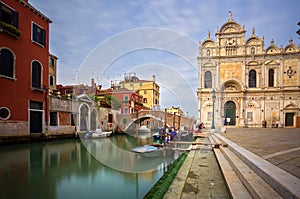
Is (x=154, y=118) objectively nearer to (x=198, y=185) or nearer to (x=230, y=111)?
(x=230, y=111)

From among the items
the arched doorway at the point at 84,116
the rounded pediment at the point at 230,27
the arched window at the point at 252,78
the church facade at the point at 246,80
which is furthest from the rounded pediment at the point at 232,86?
the arched doorway at the point at 84,116

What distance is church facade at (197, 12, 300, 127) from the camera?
62.8 feet

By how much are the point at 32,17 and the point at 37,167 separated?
927cm

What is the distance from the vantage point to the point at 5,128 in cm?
984

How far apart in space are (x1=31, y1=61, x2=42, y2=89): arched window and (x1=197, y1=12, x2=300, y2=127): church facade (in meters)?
14.6

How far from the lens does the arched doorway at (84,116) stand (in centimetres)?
1754

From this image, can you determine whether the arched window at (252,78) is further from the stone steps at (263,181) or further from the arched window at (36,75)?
the stone steps at (263,181)

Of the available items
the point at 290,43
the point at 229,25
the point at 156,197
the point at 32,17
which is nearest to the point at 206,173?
the point at 156,197

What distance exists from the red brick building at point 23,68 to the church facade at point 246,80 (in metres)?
14.5

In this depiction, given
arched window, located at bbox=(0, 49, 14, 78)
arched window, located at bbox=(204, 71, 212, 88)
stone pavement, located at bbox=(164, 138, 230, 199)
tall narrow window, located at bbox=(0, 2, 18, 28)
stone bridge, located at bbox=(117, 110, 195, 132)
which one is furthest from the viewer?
arched window, located at bbox=(204, 71, 212, 88)

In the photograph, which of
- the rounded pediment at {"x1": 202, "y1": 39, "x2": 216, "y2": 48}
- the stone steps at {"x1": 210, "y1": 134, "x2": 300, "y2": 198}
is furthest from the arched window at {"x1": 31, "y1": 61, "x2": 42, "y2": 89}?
the rounded pediment at {"x1": 202, "y1": 39, "x2": 216, "y2": 48}

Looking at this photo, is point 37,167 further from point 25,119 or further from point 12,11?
point 12,11

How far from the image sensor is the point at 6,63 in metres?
10.1

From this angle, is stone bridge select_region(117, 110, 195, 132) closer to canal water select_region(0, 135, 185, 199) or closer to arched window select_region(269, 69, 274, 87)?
arched window select_region(269, 69, 274, 87)
